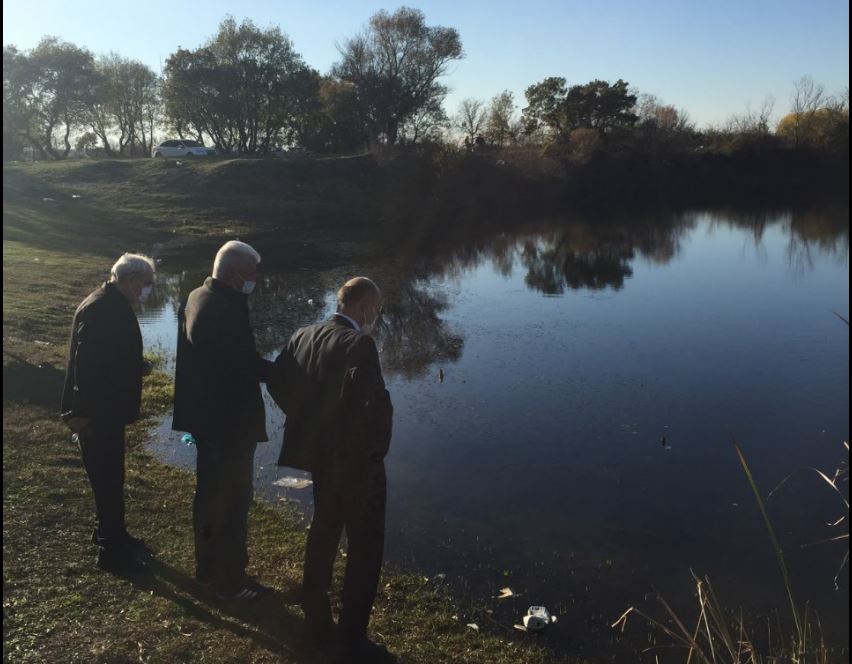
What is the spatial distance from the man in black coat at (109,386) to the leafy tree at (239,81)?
4946cm

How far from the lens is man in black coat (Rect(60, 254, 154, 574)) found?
4.49m

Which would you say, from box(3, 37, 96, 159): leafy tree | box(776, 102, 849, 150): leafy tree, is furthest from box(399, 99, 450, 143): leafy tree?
box(776, 102, 849, 150): leafy tree

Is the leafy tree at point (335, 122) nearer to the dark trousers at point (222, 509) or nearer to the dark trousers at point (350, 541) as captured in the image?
the dark trousers at point (222, 509)

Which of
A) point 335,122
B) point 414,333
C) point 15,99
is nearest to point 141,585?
point 414,333

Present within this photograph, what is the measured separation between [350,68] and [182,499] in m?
51.7

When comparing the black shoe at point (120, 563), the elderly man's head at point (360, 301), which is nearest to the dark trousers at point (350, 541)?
the elderly man's head at point (360, 301)

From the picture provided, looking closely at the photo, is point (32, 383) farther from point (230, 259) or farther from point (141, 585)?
point (230, 259)

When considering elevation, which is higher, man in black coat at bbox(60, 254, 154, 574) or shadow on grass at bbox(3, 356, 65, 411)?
man in black coat at bbox(60, 254, 154, 574)

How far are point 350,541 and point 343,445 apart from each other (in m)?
0.54

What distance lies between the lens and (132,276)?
15.0 ft

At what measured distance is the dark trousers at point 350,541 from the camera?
3.82 metres

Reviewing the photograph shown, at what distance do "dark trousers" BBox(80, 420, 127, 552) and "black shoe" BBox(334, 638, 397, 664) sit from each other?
5.79ft

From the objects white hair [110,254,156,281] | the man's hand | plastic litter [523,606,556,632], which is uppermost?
white hair [110,254,156,281]

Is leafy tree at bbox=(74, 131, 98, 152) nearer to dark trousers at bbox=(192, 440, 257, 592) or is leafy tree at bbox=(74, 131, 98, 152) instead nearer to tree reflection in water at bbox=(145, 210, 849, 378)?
tree reflection in water at bbox=(145, 210, 849, 378)
